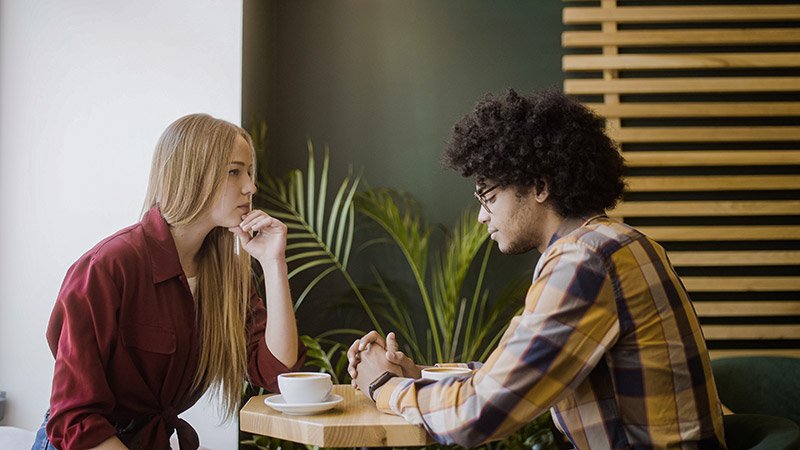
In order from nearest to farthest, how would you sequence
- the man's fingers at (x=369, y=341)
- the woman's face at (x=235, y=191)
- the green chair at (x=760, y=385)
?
the man's fingers at (x=369, y=341) → the woman's face at (x=235, y=191) → the green chair at (x=760, y=385)

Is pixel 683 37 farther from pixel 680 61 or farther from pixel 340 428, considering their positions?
pixel 340 428

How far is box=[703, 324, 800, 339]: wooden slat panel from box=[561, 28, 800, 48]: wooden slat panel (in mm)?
1306

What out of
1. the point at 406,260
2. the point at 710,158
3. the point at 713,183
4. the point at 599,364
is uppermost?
the point at 710,158

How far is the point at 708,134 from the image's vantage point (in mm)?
3598

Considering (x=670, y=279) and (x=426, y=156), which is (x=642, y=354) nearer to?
(x=670, y=279)

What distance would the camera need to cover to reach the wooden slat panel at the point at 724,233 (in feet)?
11.5

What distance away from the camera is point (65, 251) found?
2.92m

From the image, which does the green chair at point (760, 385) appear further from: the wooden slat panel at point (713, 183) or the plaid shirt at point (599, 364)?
the plaid shirt at point (599, 364)

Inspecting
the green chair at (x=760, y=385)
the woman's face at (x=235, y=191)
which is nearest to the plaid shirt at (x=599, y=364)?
the woman's face at (x=235, y=191)

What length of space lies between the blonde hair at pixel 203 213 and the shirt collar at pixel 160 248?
0.03 metres

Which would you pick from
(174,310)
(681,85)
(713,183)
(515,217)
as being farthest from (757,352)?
(174,310)

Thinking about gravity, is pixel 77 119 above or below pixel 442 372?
above

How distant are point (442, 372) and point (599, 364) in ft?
1.30

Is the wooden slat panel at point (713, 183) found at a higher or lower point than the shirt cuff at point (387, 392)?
higher
